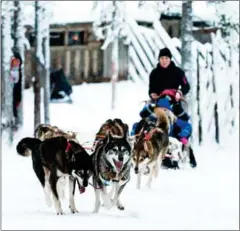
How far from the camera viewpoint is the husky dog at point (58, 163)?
294 cm

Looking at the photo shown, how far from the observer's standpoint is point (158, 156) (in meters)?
4.36

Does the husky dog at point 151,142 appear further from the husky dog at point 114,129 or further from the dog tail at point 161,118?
the husky dog at point 114,129

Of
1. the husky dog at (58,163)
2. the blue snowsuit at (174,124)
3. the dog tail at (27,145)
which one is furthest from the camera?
the blue snowsuit at (174,124)

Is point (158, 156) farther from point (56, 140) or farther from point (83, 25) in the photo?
point (83, 25)

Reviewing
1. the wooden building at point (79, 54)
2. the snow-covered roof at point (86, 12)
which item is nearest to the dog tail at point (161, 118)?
the wooden building at point (79, 54)

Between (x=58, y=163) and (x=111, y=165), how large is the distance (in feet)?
1.11

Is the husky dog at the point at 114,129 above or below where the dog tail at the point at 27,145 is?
above

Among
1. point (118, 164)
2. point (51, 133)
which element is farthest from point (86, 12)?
point (118, 164)

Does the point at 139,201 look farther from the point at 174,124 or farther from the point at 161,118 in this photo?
the point at 174,124

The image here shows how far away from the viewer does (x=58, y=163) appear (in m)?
3.17

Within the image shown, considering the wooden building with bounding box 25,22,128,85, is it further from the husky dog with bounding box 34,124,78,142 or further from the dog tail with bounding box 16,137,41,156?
the husky dog with bounding box 34,124,78,142

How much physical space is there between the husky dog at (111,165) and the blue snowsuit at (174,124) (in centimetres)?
101

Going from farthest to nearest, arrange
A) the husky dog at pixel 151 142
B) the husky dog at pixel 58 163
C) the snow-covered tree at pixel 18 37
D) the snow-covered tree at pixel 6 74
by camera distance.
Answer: the snow-covered tree at pixel 18 37
the snow-covered tree at pixel 6 74
the husky dog at pixel 151 142
the husky dog at pixel 58 163

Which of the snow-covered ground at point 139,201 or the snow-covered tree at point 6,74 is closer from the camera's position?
the snow-covered ground at point 139,201
